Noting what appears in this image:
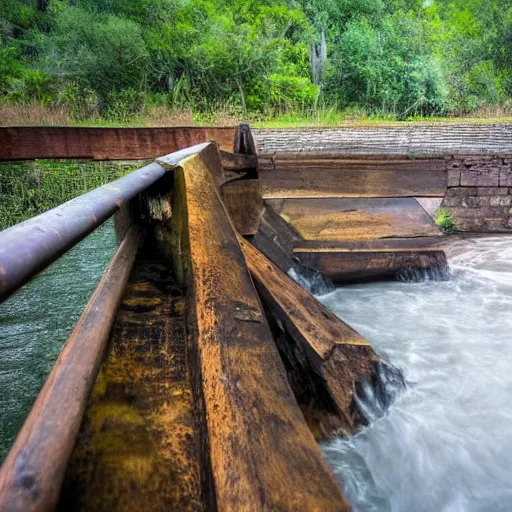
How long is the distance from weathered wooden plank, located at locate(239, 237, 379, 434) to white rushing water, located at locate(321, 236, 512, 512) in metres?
0.21

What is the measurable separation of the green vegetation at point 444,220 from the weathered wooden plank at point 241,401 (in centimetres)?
462

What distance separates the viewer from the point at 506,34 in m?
24.6

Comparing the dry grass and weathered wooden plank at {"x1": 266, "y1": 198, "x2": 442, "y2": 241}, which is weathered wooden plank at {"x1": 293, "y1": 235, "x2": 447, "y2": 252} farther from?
the dry grass

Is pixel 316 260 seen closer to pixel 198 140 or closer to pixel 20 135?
pixel 198 140

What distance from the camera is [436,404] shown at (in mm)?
1990

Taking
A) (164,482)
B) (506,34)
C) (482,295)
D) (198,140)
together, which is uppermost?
(506,34)

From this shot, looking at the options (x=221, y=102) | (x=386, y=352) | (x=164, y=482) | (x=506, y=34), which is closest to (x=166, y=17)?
(x=221, y=102)

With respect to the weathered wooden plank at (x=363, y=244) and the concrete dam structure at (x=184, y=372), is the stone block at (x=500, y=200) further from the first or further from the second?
the concrete dam structure at (x=184, y=372)

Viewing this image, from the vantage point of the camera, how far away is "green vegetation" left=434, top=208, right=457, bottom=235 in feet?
17.5

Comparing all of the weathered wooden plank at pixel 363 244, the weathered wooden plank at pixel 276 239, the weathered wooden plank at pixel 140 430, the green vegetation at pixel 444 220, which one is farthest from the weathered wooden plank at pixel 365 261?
the weathered wooden plank at pixel 140 430

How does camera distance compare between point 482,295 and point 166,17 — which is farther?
point 166,17

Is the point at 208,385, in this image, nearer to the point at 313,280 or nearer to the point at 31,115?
the point at 313,280

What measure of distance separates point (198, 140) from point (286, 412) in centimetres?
289

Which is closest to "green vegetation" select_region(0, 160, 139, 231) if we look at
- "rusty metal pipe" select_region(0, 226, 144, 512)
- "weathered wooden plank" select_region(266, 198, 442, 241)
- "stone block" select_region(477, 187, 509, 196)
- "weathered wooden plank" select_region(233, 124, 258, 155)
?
"weathered wooden plank" select_region(266, 198, 442, 241)
